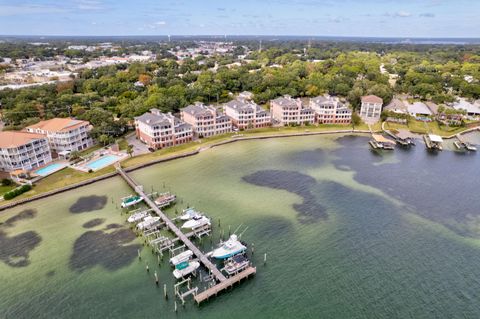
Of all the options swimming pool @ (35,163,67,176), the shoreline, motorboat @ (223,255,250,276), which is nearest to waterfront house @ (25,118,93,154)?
swimming pool @ (35,163,67,176)

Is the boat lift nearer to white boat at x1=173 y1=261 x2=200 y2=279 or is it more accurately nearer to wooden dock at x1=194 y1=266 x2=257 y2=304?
wooden dock at x1=194 y1=266 x2=257 y2=304

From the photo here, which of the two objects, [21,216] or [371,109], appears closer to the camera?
[21,216]

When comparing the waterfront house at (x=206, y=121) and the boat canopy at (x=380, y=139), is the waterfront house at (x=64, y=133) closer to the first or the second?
the waterfront house at (x=206, y=121)

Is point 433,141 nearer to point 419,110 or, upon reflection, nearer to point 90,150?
point 419,110

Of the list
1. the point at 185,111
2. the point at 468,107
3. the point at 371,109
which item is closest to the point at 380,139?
the point at 371,109

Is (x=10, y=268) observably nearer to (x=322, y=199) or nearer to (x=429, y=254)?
(x=322, y=199)

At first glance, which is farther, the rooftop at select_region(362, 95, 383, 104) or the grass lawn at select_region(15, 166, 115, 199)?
the rooftop at select_region(362, 95, 383, 104)
